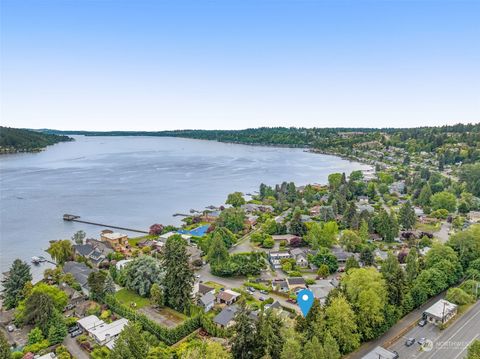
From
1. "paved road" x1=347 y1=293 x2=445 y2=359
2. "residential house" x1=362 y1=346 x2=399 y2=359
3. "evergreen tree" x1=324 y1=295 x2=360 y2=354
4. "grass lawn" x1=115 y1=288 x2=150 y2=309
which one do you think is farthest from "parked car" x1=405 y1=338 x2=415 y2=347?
"grass lawn" x1=115 y1=288 x2=150 y2=309

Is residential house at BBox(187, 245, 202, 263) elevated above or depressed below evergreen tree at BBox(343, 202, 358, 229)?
below

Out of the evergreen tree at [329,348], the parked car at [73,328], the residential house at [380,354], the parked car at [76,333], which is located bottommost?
the parked car at [76,333]

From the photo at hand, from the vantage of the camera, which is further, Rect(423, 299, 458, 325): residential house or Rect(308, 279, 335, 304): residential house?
Rect(308, 279, 335, 304): residential house

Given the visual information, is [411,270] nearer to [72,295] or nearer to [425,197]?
[72,295]

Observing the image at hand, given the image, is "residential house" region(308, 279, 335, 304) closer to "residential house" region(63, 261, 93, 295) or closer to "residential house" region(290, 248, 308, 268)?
"residential house" region(290, 248, 308, 268)

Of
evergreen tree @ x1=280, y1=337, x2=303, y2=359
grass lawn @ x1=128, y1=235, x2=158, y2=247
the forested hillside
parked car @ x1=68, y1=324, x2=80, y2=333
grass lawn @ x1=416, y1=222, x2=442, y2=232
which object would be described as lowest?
grass lawn @ x1=128, y1=235, x2=158, y2=247

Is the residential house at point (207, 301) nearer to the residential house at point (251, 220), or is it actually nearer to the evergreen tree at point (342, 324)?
the evergreen tree at point (342, 324)

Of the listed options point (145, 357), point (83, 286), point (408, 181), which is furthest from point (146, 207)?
point (408, 181)

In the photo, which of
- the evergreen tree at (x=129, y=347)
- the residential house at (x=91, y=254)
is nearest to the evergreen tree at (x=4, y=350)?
the evergreen tree at (x=129, y=347)
